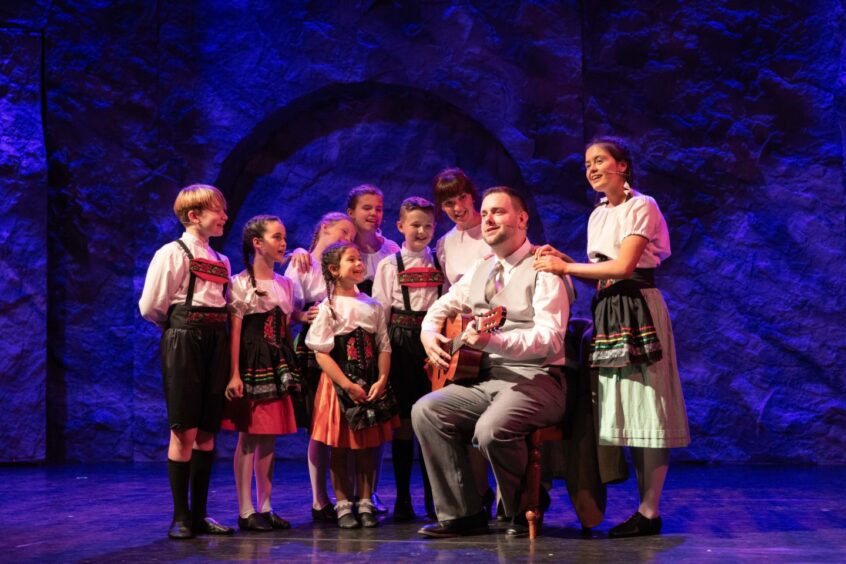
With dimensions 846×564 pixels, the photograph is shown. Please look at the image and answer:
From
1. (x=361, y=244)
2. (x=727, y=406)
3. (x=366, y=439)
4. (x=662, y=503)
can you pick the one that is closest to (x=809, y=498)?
(x=662, y=503)

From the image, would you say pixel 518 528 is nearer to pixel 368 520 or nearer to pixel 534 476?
pixel 534 476

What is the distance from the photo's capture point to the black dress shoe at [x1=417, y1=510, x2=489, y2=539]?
11.5ft

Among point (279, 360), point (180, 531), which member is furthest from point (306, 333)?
point (180, 531)

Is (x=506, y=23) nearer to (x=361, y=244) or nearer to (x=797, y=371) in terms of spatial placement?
(x=361, y=244)

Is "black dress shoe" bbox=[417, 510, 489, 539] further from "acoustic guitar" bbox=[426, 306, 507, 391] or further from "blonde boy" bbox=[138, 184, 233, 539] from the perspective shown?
"blonde boy" bbox=[138, 184, 233, 539]

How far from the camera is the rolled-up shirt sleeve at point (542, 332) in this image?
137 inches

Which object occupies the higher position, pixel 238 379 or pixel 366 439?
pixel 238 379

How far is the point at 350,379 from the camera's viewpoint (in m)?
3.98

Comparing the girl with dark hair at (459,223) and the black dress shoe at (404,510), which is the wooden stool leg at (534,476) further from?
the girl with dark hair at (459,223)

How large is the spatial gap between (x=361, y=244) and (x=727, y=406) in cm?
281

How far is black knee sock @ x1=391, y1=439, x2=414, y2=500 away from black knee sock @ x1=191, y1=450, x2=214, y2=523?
84cm

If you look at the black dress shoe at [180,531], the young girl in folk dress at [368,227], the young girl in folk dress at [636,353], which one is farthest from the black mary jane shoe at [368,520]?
the young girl in folk dress at [636,353]

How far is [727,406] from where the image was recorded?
19.6 ft

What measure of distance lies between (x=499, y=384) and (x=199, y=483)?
130cm
